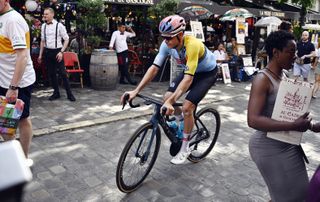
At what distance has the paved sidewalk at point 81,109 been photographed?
5582 millimetres

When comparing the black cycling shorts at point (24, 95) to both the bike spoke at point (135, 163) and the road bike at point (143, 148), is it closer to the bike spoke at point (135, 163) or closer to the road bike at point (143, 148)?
the road bike at point (143, 148)

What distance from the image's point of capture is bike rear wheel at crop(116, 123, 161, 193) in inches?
131

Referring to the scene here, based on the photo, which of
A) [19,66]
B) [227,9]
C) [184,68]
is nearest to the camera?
[19,66]

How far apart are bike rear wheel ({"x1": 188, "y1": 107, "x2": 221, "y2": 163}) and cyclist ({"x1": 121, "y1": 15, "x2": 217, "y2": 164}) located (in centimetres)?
31

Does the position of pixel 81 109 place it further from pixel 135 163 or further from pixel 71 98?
pixel 135 163

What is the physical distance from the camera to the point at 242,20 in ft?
43.1

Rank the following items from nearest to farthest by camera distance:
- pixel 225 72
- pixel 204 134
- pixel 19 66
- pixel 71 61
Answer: pixel 19 66, pixel 204 134, pixel 71 61, pixel 225 72

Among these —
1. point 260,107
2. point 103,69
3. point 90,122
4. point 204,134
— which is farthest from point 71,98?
point 260,107

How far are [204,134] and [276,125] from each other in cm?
221

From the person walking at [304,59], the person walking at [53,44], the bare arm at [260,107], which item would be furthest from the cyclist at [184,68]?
the person walking at [304,59]

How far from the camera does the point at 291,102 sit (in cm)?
218

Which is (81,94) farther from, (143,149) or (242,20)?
(242,20)

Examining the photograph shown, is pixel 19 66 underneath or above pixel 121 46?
above

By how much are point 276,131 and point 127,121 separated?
13.0 ft
